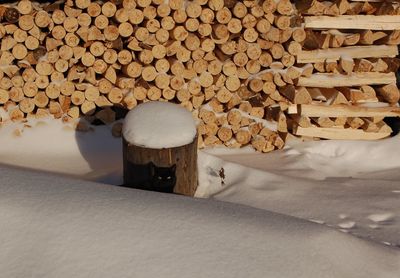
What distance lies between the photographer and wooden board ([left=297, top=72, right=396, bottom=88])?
5.43m

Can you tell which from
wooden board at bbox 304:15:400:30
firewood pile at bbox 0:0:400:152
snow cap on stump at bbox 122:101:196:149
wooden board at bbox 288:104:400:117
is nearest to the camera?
snow cap on stump at bbox 122:101:196:149

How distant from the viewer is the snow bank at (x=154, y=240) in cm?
251

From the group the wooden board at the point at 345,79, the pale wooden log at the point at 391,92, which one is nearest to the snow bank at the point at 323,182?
the pale wooden log at the point at 391,92

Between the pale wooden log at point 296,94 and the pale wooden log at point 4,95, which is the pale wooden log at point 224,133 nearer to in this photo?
the pale wooden log at point 296,94

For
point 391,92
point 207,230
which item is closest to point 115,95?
point 207,230

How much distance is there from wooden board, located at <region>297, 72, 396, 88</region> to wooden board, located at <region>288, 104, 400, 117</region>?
0.23 meters

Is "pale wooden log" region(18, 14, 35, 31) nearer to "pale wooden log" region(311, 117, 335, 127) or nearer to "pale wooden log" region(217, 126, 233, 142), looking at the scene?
"pale wooden log" region(217, 126, 233, 142)

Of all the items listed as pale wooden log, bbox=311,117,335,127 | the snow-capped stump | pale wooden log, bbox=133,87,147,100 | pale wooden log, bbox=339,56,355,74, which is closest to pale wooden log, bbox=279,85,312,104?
pale wooden log, bbox=311,117,335,127

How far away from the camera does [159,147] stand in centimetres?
387

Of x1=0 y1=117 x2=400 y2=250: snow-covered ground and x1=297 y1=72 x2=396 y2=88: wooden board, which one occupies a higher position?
x1=297 y1=72 x2=396 y2=88: wooden board

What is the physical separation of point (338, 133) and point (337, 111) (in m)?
0.26

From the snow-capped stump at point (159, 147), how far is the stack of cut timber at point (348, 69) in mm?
1782

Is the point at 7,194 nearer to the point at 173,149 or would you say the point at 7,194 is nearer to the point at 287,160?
the point at 173,149

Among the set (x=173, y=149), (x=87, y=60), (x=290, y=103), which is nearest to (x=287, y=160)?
(x=290, y=103)
